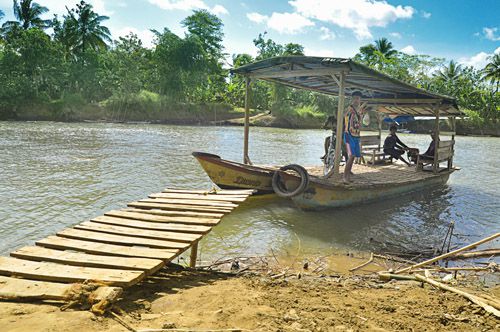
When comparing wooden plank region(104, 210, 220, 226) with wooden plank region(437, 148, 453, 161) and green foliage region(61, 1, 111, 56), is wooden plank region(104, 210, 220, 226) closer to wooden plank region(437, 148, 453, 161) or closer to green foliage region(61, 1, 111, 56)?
wooden plank region(437, 148, 453, 161)

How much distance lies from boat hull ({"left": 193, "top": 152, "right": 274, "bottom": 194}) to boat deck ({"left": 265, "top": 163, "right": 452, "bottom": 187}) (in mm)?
874

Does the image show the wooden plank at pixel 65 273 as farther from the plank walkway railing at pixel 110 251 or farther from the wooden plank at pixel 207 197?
the wooden plank at pixel 207 197

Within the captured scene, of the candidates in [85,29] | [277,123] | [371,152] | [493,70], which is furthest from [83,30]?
[493,70]

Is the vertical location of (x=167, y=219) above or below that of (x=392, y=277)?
above

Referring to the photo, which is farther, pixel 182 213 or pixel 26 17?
pixel 26 17

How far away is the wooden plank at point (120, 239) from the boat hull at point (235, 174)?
4156mm

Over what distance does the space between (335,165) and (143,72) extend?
4002 cm

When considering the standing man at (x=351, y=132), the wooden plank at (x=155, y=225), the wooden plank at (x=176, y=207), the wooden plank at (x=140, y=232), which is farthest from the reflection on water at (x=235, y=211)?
the wooden plank at (x=140, y=232)

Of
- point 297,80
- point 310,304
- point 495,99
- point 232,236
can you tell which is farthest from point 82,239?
point 495,99

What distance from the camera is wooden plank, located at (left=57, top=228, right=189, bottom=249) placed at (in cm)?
347

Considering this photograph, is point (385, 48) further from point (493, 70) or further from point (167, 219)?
point (167, 219)

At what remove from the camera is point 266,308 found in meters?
2.78

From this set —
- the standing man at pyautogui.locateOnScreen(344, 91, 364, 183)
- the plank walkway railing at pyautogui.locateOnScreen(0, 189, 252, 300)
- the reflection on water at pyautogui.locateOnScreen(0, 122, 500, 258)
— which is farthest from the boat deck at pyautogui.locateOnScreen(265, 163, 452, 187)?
the plank walkway railing at pyautogui.locateOnScreen(0, 189, 252, 300)

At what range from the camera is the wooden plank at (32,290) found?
2465mm
